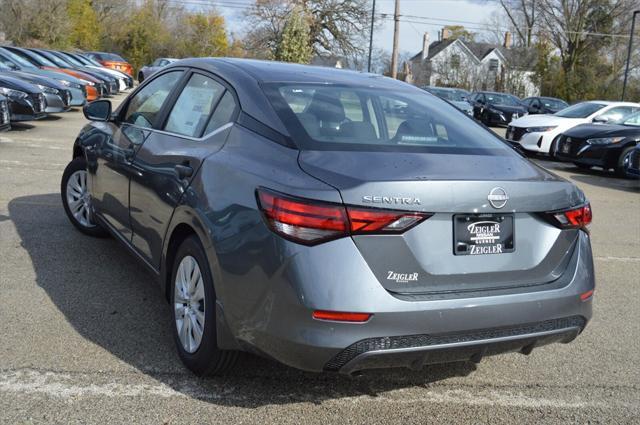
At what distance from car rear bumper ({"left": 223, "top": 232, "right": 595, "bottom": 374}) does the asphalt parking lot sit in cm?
45

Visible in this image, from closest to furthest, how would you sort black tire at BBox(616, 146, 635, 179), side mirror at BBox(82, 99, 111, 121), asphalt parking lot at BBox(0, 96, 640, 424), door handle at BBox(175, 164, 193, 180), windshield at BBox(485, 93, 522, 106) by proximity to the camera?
asphalt parking lot at BBox(0, 96, 640, 424), door handle at BBox(175, 164, 193, 180), side mirror at BBox(82, 99, 111, 121), black tire at BBox(616, 146, 635, 179), windshield at BBox(485, 93, 522, 106)

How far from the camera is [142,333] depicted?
4004mm

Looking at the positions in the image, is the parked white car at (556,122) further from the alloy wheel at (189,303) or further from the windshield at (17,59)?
the alloy wheel at (189,303)

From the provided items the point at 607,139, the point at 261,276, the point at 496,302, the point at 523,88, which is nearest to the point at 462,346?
the point at 496,302

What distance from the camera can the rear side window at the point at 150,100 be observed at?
449 cm

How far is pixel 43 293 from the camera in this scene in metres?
4.54

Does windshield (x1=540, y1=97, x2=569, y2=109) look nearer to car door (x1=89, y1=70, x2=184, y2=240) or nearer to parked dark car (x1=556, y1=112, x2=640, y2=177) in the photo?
parked dark car (x1=556, y1=112, x2=640, y2=177)

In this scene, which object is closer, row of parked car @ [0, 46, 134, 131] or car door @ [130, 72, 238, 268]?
car door @ [130, 72, 238, 268]

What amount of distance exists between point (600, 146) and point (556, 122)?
3110mm

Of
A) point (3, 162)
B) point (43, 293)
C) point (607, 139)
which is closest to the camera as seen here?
point (43, 293)

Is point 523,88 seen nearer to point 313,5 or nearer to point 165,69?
point 313,5

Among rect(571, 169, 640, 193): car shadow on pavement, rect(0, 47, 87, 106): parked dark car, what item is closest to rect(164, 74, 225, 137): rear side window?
rect(571, 169, 640, 193): car shadow on pavement

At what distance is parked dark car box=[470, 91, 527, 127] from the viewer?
1056 inches

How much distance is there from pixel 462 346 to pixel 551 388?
104 cm
